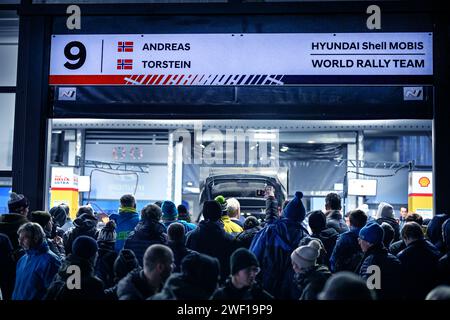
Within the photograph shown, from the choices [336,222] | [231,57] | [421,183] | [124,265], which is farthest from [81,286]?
[421,183]

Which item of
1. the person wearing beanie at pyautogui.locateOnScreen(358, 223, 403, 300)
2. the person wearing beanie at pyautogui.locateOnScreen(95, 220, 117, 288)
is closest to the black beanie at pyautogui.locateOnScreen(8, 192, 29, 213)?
the person wearing beanie at pyautogui.locateOnScreen(95, 220, 117, 288)

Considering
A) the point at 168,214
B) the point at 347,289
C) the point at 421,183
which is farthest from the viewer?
the point at 421,183

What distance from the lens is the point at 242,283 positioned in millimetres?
4516

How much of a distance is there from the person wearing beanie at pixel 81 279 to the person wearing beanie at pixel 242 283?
1.09 m

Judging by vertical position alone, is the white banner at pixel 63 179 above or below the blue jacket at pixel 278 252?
above

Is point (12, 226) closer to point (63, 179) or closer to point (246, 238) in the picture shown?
point (246, 238)

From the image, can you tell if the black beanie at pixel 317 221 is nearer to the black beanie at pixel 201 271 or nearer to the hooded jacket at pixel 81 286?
the hooded jacket at pixel 81 286

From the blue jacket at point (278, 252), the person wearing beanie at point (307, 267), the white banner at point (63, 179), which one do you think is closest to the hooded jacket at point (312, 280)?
the person wearing beanie at point (307, 267)

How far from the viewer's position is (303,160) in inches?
930

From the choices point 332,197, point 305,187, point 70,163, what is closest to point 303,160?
point 305,187

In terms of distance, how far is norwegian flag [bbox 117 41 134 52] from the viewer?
686 cm

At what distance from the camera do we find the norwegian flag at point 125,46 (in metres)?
6.86

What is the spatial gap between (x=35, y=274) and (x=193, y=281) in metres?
2.07

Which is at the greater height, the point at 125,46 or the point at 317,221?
the point at 125,46
